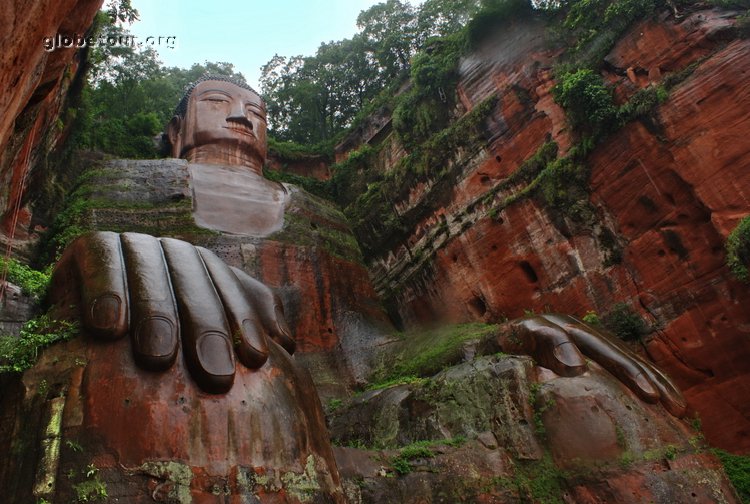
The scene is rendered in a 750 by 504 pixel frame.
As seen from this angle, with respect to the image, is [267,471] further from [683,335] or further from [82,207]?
[82,207]

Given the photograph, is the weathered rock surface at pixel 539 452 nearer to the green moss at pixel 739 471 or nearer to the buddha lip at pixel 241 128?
the green moss at pixel 739 471

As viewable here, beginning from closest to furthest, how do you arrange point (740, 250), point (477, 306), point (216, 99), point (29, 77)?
point (29, 77), point (740, 250), point (477, 306), point (216, 99)

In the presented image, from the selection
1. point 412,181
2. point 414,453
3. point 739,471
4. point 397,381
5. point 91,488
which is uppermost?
point 412,181

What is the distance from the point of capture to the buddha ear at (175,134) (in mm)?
15984

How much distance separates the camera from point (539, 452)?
7.52 metres

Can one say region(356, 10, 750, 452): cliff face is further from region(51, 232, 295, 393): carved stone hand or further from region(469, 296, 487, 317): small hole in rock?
region(51, 232, 295, 393): carved stone hand

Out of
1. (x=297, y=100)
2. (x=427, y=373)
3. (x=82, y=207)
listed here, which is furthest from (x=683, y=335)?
(x=297, y=100)

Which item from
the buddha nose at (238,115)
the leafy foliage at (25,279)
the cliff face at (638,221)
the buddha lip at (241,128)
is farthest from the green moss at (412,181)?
the leafy foliage at (25,279)

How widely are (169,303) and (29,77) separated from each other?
82.6 inches

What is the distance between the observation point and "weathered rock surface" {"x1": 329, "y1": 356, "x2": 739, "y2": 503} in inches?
269

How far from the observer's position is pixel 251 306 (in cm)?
603

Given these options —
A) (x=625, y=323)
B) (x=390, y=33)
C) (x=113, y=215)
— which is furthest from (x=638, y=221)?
(x=390, y=33)

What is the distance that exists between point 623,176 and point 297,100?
1651cm

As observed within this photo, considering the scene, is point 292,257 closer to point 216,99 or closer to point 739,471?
point 216,99
